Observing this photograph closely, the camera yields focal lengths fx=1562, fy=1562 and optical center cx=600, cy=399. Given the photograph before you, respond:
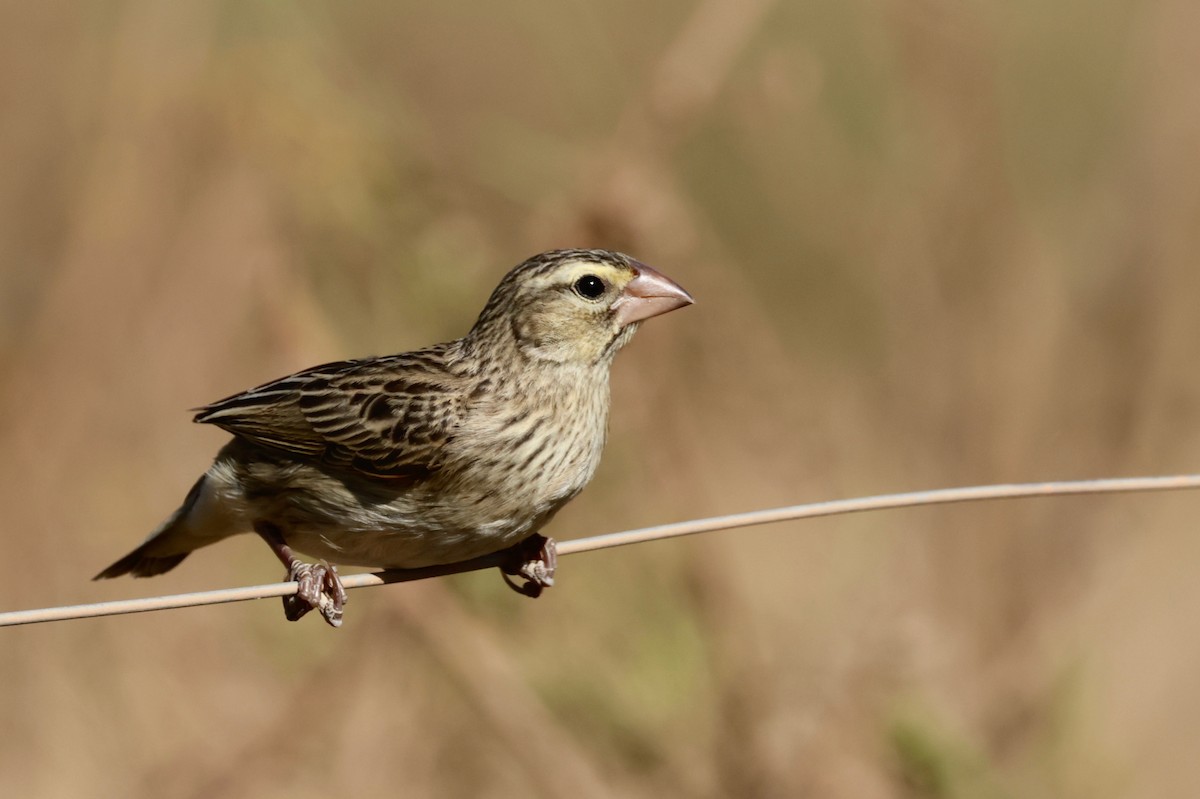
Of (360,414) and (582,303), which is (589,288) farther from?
(360,414)

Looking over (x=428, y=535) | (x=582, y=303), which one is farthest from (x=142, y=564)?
(x=582, y=303)

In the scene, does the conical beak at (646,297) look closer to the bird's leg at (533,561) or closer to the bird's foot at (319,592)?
the bird's leg at (533,561)

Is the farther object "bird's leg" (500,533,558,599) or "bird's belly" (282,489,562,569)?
"bird's leg" (500,533,558,599)

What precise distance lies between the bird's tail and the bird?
0.01 metres

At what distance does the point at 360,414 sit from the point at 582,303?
0.71 metres

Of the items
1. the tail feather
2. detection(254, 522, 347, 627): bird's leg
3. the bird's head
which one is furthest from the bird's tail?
the bird's head

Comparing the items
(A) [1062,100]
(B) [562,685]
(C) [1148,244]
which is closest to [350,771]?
(B) [562,685]

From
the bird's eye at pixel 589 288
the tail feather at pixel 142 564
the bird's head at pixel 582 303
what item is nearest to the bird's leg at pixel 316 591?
the tail feather at pixel 142 564

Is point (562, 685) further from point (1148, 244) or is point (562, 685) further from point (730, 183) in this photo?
point (730, 183)

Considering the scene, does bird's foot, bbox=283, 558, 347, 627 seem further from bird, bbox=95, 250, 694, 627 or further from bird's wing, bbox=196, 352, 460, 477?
bird's wing, bbox=196, 352, 460, 477

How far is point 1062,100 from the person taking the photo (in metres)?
8.84

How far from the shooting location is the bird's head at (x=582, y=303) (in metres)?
4.45

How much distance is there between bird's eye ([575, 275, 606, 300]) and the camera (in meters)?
4.47

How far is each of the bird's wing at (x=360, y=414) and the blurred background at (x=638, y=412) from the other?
0.93 m
